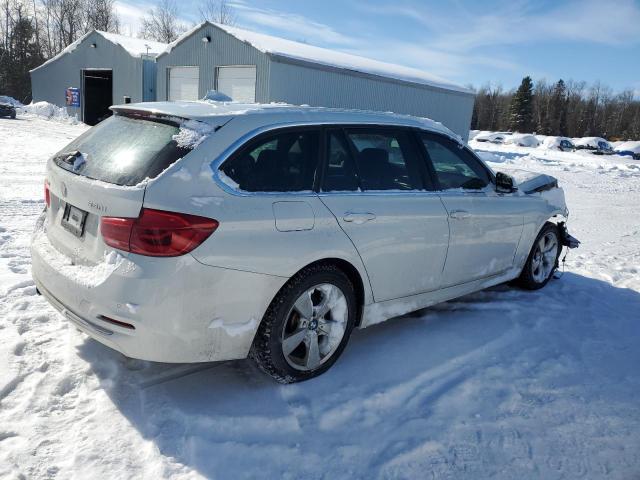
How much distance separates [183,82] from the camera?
73.2 feet

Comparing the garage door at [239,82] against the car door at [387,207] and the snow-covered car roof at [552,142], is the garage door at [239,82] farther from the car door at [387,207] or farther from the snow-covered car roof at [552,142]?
the snow-covered car roof at [552,142]

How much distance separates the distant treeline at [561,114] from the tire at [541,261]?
7504 cm

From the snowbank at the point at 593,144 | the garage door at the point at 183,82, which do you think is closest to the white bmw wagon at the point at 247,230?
the garage door at the point at 183,82

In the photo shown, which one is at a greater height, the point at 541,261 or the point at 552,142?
the point at 552,142

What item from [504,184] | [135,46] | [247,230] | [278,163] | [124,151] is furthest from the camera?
[135,46]

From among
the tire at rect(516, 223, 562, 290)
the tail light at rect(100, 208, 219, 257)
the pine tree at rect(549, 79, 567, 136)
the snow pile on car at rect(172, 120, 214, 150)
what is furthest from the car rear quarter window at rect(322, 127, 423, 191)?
the pine tree at rect(549, 79, 567, 136)

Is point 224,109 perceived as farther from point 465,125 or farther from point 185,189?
point 465,125

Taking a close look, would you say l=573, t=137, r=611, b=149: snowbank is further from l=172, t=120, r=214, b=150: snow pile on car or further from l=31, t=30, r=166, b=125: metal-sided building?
l=172, t=120, r=214, b=150: snow pile on car

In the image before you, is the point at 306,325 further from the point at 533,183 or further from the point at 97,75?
the point at 97,75

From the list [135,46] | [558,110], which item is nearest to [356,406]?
[135,46]

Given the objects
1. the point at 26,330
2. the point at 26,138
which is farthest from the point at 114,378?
the point at 26,138

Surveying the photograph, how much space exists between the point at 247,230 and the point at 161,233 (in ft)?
1.49

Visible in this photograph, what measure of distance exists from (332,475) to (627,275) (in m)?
5.21

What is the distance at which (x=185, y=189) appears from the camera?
2.79m
